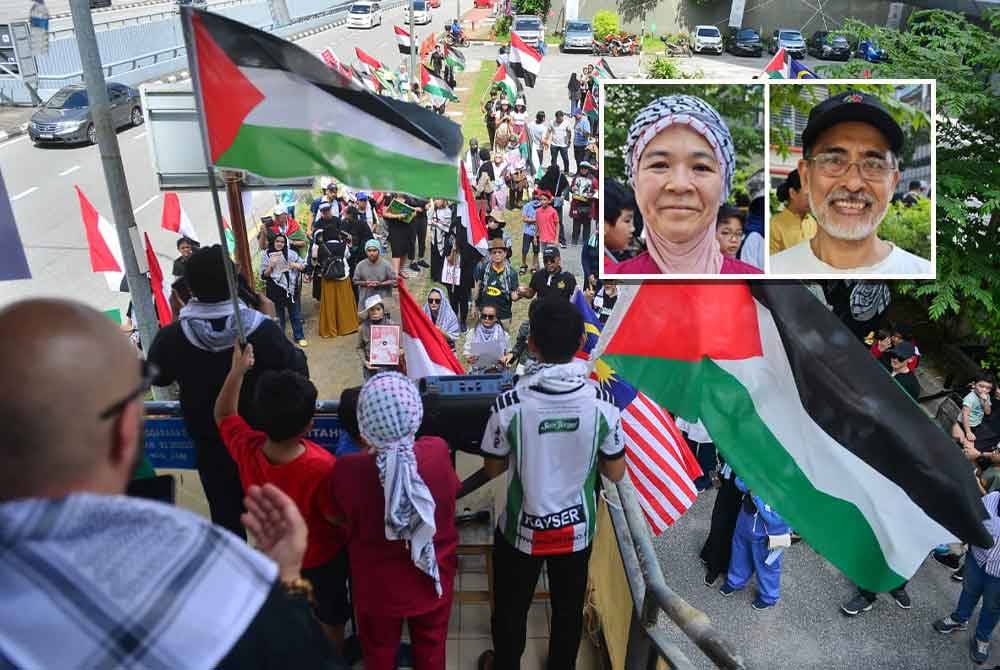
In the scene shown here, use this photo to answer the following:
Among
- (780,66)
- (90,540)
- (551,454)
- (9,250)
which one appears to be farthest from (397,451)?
(780,66)

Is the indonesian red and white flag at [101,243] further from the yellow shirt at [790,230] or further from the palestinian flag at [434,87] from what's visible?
the palestinian flag at [434,87]

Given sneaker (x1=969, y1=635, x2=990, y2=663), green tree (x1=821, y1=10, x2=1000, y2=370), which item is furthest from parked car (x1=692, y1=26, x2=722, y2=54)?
sneaker (x1=969, y1=635, x2=990, y2=663)

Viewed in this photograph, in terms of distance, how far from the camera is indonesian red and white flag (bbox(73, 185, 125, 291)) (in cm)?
746

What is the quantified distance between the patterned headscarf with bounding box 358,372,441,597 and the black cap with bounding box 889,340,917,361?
618 centimetres

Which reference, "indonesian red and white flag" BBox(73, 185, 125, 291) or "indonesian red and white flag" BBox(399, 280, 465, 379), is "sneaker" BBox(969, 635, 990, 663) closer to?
"indonesian red and white flag" BBox(399, 280, 465, 379)

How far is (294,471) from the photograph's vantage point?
348cm

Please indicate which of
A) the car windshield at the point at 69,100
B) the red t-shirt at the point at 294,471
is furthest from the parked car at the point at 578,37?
the red t-shirt at the point at 294,471

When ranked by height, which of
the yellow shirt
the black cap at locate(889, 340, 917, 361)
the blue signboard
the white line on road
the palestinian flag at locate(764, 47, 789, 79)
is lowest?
the white line on road

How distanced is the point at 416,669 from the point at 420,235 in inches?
430

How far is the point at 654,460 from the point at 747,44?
4121cm

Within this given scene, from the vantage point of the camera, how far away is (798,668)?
6.08 metres

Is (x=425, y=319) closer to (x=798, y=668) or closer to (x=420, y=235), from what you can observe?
(x=798, y=668)

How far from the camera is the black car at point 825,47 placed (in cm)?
3781

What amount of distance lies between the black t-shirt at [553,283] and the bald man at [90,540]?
23.2 feet
